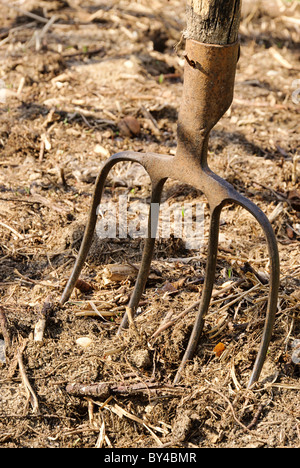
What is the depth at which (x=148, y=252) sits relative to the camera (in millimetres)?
2586

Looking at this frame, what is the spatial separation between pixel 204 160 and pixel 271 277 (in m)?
0.55

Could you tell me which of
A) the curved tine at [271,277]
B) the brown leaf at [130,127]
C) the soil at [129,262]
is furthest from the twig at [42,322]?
the brown leaf at [130,127]

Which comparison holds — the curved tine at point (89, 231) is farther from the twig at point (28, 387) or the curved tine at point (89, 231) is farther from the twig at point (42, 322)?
the twig at point (28, 387)

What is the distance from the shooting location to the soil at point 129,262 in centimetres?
235

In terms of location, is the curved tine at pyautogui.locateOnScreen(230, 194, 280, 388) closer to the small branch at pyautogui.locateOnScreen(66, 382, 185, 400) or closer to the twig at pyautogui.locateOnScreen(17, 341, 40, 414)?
the small branch at pyautogui.locateOnScreen(66, 382, 185, 400)

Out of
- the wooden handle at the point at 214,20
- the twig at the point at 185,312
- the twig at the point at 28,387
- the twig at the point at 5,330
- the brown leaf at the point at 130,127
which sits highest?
the wooden handle at the point at 214,20

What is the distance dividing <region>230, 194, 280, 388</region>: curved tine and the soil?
10 centimetres

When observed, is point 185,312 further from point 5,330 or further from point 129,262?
point 5,330

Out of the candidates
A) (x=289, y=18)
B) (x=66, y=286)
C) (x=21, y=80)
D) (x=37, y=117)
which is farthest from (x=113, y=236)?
(x=289, y=18)

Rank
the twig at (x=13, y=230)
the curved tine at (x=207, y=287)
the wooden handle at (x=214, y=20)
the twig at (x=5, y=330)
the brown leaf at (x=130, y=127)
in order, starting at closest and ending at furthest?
the wooden handle at (x=214, y=20), the curved tine at (x=207, y=287), the twig at (x=5, y=330), the twig at (x=13, y=230), the brown leaf at (x=130, y=127)

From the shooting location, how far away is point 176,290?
2807mm

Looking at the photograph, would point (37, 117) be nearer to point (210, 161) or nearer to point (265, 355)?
point (210, 161)

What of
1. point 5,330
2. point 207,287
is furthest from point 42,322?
point 207,287

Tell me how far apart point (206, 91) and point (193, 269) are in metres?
1.06
